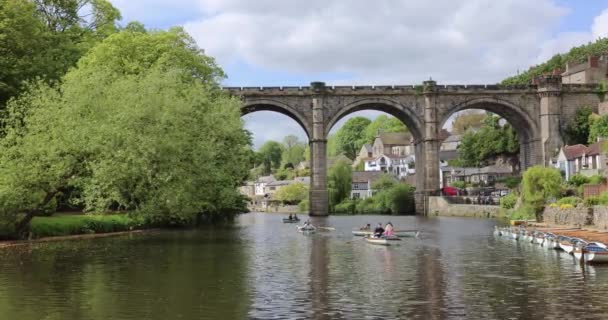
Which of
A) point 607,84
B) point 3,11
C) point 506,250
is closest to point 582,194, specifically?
point 506,250

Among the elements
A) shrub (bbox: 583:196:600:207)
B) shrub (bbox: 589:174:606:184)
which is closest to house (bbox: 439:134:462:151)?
shrub (bbox: 589:174:606:184)

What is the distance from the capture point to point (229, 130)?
45.1 m

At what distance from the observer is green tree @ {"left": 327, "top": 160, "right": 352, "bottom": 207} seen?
97000 millimetres

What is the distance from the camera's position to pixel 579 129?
251 ft

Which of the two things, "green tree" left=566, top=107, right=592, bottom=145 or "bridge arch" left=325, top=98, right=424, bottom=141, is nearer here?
"green tree" left=566, top=107, right=592, bottom=145

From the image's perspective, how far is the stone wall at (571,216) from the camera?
4191 centimetres

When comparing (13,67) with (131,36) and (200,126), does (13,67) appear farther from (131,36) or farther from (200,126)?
(200,126)

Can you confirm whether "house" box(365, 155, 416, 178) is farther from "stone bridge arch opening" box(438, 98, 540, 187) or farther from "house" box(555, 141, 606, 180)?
"house" box(555, 141, 606, 180)

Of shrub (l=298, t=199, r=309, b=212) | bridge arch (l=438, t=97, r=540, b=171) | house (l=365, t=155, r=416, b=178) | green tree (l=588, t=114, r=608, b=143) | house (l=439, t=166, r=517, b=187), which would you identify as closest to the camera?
green tree (l=588, t=114, r=608, b=143)

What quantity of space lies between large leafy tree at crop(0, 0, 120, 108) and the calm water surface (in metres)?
14.5

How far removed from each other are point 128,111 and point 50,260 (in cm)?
1064

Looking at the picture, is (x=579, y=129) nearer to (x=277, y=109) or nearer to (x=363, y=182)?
(x=277, y=109)

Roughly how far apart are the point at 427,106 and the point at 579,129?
16469 mm

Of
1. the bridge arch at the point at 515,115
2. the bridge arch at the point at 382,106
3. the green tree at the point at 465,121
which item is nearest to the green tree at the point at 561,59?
the bridge arch at the point at 515,115
